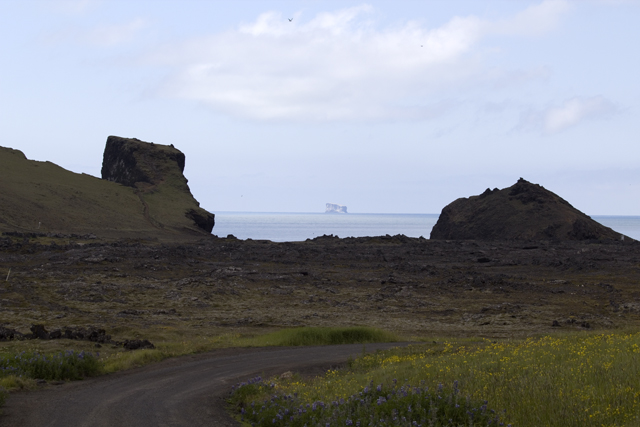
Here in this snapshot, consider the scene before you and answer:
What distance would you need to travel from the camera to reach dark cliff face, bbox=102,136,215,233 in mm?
120688

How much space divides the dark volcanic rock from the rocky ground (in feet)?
101

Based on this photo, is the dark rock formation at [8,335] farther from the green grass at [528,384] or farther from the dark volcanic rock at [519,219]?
the dark volcanic rock at [519,219]

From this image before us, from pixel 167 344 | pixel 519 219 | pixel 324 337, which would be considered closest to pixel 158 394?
pixel 167 344

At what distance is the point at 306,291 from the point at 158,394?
95.4 feet

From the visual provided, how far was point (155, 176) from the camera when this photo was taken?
138m

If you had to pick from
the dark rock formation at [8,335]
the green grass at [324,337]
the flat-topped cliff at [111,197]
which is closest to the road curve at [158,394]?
the green grass at [324,337]

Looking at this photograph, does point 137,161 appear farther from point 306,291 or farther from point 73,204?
point 306,291

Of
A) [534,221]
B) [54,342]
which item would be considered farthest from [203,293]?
[534,221]

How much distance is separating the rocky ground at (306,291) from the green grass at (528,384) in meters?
14.6

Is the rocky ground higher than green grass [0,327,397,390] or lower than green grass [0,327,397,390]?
higher

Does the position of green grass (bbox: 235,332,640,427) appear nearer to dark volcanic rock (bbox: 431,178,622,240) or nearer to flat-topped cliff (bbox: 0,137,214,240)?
flat-topped cliff (bbox: 0,137,214,240)

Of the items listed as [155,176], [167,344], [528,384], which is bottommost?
[167,344]

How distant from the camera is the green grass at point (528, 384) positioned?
350 inches

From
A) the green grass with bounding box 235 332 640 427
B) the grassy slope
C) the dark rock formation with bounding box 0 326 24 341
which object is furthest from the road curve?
the grassy slope
